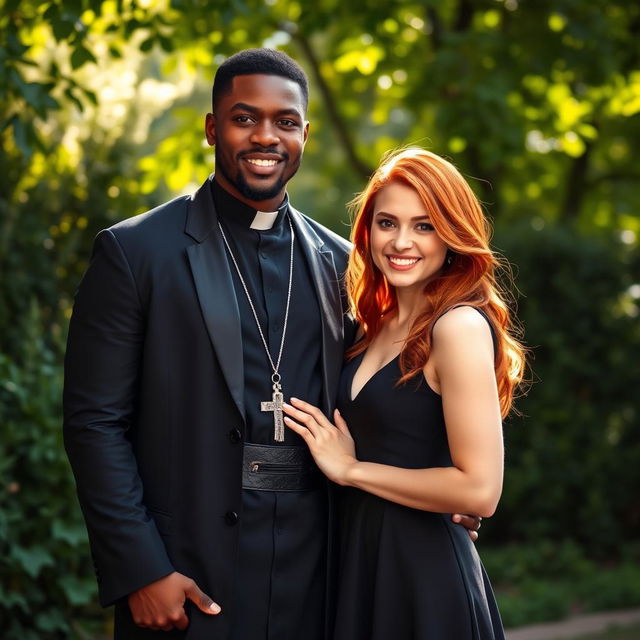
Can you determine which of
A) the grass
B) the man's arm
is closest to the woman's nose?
the man's arm

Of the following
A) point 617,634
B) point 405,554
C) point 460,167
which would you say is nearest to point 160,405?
point 405,554

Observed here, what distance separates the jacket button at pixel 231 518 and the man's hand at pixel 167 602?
0.21 metres

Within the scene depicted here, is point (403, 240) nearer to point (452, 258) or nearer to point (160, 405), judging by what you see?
point (452, 258)

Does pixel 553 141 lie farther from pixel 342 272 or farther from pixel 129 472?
pixel 129 472

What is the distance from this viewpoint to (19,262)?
5949 mm

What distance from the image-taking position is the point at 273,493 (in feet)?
10.7

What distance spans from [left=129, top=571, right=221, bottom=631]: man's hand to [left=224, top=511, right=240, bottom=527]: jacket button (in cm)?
21

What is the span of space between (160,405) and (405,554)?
906 millimetres

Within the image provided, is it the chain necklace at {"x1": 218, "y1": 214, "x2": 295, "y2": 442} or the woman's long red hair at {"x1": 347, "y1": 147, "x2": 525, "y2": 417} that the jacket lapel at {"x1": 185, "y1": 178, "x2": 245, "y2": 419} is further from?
the woman's long red hair at {"x1": 347, "y1": 147, "x2": 525, "y2": 417}

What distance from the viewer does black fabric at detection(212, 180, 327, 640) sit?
3.23m

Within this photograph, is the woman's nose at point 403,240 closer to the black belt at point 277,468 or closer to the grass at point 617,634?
the black belt at point 277,468

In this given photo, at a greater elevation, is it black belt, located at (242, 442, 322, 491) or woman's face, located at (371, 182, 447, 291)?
woman's face, located at (371, 182, 447, 291)

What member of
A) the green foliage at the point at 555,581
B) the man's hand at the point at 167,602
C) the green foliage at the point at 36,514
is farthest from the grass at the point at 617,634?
the man's hand at the point at 167,602

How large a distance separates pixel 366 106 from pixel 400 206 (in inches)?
471
